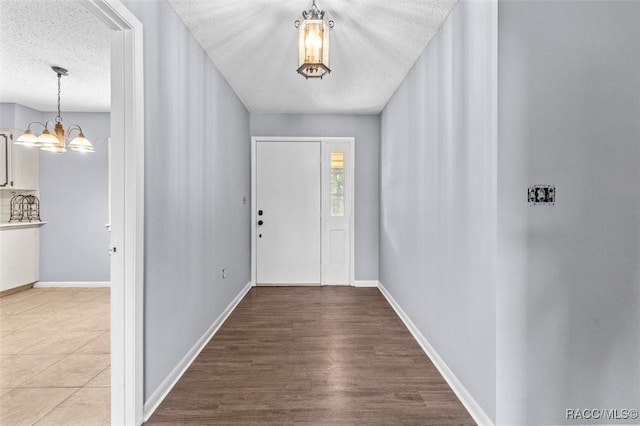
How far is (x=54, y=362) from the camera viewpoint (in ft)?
8.43

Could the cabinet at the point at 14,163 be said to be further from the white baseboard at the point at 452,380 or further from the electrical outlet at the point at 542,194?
the electrical outlet at the point at 542,194

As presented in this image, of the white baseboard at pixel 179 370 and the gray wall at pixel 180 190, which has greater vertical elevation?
the gray wall at pixel 180 190

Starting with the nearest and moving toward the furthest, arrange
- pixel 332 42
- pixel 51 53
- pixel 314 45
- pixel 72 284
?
pixel 314 45 < pixel 332 42 < pixel 51 53 < pixel 72 284

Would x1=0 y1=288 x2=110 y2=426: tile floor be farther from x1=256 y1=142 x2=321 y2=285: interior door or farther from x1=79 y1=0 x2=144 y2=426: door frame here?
x1=256 y1=142 x2=321 y2=285: interior door

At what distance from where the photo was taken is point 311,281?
16.6ft

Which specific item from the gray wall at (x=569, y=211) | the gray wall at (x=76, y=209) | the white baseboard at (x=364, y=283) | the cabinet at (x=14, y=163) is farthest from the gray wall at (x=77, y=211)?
the gray wall at (x=569, y=211)

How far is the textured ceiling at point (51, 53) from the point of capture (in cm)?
250

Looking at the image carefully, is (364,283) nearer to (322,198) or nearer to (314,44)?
(322,198)

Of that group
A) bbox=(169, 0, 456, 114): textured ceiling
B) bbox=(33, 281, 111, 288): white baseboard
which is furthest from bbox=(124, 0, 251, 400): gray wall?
bbox=(33, 281, 111, 288): white baseboard

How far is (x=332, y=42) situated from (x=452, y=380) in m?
2.70

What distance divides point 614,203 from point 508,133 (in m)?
0.67

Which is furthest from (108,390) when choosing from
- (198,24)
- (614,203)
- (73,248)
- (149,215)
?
(73,248)

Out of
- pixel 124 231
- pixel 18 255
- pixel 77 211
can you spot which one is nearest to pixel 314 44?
pixel 124 231

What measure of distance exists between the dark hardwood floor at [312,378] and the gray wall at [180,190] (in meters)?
0.24
